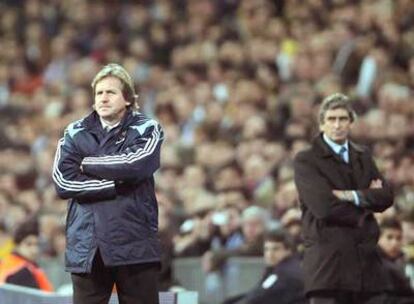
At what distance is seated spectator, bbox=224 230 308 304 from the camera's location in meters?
10.0

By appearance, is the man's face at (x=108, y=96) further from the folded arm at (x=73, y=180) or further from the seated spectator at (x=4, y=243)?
the seated spectator at (x=4, y=243)

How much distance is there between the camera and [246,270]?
11938 mm

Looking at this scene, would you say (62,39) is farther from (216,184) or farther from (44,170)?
(216,184)

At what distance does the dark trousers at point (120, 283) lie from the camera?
6.93 m

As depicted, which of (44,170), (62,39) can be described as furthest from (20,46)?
(44,170)

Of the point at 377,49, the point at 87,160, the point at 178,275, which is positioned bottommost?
the point at 178,275

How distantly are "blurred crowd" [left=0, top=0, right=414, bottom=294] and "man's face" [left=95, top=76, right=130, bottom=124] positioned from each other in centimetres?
382

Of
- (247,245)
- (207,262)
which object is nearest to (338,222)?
(207,262)

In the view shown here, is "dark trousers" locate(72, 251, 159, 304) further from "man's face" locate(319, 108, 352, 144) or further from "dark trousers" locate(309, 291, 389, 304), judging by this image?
"man's face" locate(319, 108, 352, 144)

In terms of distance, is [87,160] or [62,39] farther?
[62,39]

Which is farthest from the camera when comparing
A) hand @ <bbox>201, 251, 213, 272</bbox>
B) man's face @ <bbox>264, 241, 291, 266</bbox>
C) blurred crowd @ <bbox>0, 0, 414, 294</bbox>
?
blurred crowd @ <bbox>0, 0, 414, 294</bbox>

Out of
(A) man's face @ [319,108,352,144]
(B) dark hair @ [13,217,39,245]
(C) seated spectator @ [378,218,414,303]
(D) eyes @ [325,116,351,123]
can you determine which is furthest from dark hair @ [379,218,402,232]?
(B) dark hair @ [13,217,39,245]

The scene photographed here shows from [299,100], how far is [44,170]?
11.0 feet

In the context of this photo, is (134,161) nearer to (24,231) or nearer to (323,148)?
(323,148)
